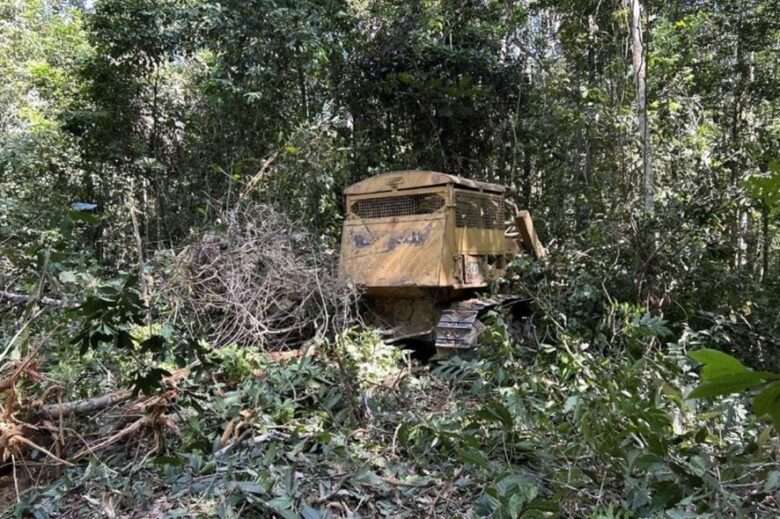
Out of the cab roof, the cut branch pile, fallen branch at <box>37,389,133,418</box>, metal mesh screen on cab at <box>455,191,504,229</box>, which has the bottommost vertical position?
fallen branch at <box>37,389,133,418</box>

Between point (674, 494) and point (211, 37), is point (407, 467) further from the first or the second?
point (211, 37)

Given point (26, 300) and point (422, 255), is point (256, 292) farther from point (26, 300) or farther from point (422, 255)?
point (26, 300)

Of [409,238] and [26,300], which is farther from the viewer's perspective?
[409,238]

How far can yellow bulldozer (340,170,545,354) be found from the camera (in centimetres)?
474

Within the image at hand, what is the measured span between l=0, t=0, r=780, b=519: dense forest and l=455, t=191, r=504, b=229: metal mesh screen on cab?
517 millimetres

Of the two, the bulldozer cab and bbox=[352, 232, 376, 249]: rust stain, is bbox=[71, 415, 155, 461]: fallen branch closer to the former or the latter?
the bulldozer cab

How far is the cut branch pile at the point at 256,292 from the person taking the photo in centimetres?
441

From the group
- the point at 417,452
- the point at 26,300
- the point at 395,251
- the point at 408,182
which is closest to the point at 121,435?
the point at 26,300

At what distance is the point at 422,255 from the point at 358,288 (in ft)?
1.91

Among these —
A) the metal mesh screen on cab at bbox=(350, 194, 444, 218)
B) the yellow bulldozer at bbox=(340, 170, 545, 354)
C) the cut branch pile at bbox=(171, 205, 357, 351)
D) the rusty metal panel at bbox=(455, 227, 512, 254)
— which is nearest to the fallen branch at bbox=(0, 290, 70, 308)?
the cut branch pile at bbox=(171, 205, 357, 351)

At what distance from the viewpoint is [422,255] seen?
4.79 meters

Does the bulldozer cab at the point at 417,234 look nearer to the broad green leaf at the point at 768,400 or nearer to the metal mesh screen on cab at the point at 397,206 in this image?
the metal mesh screen on cab at the point at 397,206

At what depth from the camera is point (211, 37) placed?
743cm

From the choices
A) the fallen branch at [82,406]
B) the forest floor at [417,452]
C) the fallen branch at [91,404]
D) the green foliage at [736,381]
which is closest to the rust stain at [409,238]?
the forest floor at [417,452]
